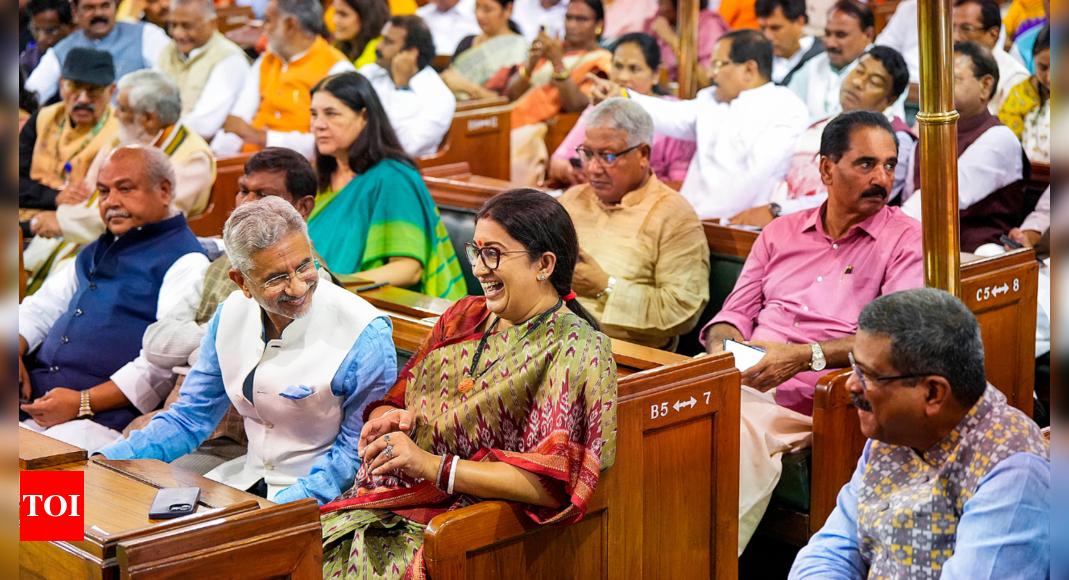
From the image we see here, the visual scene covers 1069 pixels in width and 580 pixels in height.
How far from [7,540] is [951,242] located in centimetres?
152

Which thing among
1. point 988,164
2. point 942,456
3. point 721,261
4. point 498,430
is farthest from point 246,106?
point 942,456

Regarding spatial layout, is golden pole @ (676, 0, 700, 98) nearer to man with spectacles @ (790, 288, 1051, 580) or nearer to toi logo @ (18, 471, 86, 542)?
man with spectacles @ (790, 288, 1051, 580)

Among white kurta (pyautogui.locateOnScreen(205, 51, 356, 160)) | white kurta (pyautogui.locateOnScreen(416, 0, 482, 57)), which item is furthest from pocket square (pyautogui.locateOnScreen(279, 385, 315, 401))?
white kurta (pyautogui.locateOnScreen(416, 0, 482, 57))

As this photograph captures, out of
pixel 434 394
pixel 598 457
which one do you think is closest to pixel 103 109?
pixel 434 394

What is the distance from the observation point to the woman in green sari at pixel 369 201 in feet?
11.6

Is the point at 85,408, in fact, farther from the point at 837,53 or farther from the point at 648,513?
the point at 837,53

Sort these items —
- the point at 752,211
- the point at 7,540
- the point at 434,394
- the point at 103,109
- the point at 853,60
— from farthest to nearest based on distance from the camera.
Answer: the point at 853,60
the point at 103,109
the point at 752,211
the point at 434,394
the point at 7,540

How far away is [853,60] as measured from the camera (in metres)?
5.16

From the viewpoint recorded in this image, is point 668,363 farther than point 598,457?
Yes

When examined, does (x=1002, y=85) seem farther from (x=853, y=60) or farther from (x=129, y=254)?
(x=129, y=254)

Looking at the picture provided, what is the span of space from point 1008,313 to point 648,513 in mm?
1505

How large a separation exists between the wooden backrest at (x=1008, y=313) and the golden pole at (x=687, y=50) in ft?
7.28

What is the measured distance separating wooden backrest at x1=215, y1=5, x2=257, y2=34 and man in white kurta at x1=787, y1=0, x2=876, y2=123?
4473 millimetres

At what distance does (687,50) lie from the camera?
Answer: 17.1ft
